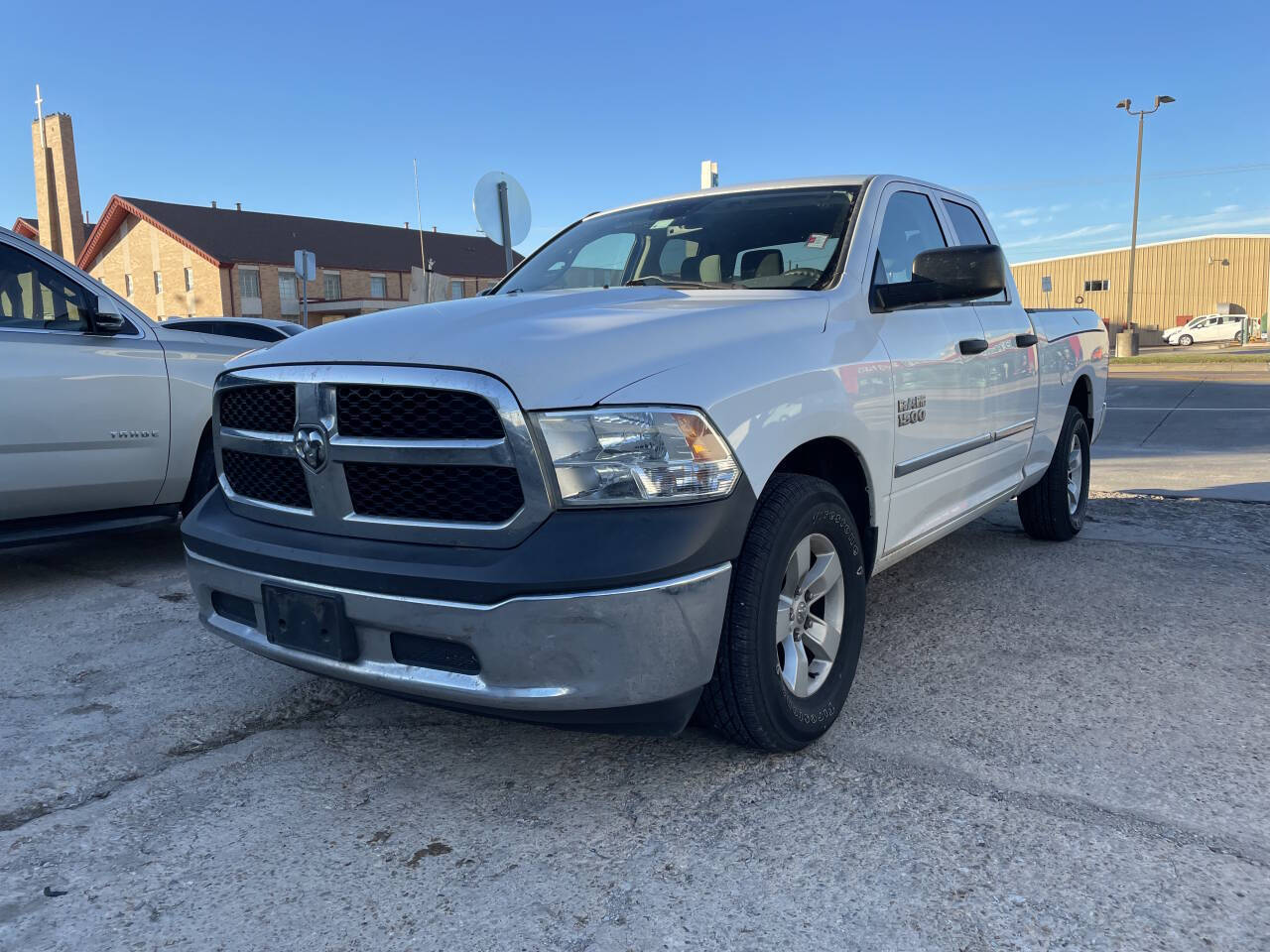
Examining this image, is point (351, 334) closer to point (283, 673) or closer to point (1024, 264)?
point (283, 673)

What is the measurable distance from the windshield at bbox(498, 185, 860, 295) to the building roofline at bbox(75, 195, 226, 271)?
3822 centimetres

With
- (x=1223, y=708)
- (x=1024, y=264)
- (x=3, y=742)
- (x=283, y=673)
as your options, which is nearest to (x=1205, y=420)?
(x=1223, y=708)

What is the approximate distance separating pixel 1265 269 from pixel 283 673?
62511mm

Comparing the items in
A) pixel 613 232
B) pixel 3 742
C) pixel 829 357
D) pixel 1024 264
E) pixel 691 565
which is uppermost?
pixel 1024 264

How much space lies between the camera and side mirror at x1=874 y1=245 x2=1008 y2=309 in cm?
322

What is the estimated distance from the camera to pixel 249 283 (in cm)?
3919

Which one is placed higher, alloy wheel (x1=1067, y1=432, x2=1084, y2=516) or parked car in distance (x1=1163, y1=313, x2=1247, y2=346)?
parked car in distance (x1=1163, y1=313, x2=1247, y2=346)

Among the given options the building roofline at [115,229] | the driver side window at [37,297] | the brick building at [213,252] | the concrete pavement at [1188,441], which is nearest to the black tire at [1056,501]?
the concrete pavement at [1188,441]

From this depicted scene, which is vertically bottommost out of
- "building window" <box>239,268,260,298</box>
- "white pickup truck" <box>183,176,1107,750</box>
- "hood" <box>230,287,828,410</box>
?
"white pickup truck" <box>183,176,1107,750</box>

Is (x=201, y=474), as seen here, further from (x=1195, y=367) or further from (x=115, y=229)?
(x=115, y=229)

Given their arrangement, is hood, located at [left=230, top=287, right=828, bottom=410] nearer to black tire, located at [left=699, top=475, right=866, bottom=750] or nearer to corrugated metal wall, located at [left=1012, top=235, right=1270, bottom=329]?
black tire, located at [left=699, top=475, right=866, bottom=750]

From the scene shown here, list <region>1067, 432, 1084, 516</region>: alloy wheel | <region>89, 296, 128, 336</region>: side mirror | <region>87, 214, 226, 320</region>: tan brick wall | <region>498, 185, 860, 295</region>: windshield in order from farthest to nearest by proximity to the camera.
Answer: <region>87, 214, 226, 320</region>: tan brick wall → <region>1067, 432, 1084, 516</region>: alloy wheel → <region>89, 296, 128, 336</region>: side mirror → <region>498, 185, 860, 295</region>: windshield

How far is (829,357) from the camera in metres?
2.79

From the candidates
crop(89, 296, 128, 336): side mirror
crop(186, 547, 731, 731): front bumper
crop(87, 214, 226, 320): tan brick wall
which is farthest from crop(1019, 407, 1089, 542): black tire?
crop(87, 214, 226, 320): tan brick wall
